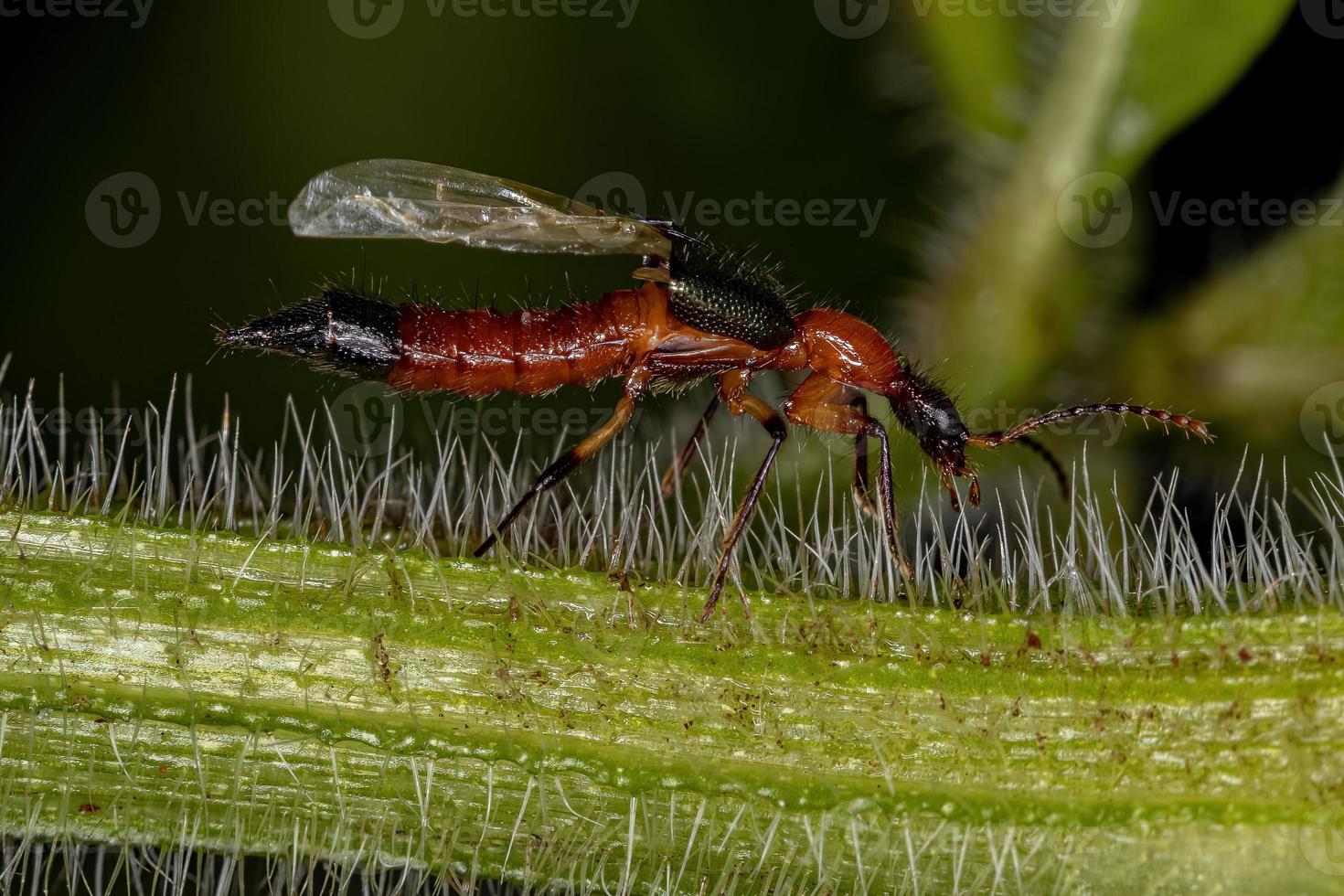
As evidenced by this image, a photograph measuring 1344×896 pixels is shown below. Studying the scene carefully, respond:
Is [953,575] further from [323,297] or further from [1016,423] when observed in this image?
[323,297]

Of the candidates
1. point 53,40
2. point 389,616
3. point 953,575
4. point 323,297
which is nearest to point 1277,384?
point 953,575

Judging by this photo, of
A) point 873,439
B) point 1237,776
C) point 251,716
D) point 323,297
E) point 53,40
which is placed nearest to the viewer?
point 1237,776

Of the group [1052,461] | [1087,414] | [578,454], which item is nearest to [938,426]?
[1052,461]

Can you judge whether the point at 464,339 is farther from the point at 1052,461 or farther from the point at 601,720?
the point at 1052,461

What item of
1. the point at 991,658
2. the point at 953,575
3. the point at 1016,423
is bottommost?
the point at 991,658

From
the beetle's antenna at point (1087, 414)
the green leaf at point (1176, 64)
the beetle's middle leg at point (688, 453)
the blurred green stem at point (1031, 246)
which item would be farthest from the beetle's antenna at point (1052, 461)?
the beetle's middle leg at point (688, 453)

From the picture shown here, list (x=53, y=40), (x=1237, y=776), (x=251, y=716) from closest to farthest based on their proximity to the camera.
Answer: (x=1237, y=776)
(x=251, y=716)
(x=53, y=40)
